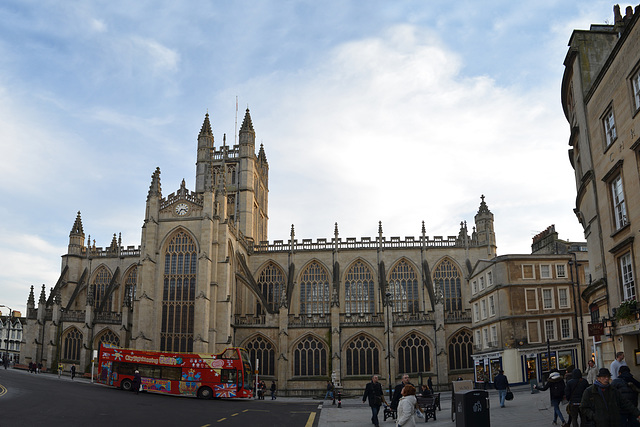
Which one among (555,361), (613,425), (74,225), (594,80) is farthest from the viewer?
(74,225)

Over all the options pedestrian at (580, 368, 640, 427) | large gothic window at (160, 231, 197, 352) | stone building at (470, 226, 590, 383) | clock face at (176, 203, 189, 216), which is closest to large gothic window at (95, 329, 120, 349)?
large gothic window at (160, 231, 197, 352)

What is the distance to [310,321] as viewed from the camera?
4838 centimetres

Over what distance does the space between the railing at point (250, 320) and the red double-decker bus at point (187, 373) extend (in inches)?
471

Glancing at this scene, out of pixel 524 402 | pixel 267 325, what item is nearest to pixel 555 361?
pixel 524 402

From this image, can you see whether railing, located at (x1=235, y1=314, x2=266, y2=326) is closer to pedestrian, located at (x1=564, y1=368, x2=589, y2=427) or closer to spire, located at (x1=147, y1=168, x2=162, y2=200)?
spire, located at (x1=147, y1=168, x2=162, y2=200)

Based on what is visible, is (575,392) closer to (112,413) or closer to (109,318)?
(112,413)

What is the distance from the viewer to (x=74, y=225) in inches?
2381

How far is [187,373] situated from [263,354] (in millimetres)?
13433

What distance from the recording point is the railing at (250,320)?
160 ft

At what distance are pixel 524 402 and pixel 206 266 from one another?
2866 centimetres

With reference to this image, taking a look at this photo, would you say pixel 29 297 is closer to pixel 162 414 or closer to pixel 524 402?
pixel 162 414

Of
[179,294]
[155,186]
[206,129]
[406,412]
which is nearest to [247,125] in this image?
[206,129]

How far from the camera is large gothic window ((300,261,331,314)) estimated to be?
181 ft

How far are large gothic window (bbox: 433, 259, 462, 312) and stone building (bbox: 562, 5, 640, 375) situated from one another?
31046mm
